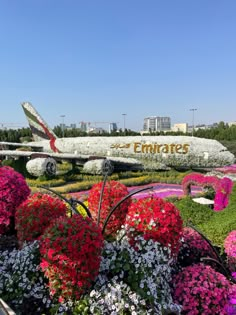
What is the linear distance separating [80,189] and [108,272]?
20.3 metres

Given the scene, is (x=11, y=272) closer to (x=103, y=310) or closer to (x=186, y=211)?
(x=103, y=310)

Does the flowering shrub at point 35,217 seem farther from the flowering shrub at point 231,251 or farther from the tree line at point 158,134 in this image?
the tree line at point 158,134

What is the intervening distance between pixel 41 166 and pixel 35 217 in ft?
72.9

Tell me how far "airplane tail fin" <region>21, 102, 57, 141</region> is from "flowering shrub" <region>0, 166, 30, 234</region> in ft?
96.3

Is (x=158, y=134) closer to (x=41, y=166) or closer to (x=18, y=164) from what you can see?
(x=18, y=164)

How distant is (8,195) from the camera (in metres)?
7.05

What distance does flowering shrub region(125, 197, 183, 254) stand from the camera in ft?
16.9

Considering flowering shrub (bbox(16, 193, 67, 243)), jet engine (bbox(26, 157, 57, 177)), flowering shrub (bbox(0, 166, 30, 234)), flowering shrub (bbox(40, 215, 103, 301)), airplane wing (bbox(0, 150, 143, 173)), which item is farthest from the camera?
airplane wing (bbox(0, 150, 143, 173))

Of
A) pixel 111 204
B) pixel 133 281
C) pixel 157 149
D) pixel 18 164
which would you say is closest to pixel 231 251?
pixel 111 204

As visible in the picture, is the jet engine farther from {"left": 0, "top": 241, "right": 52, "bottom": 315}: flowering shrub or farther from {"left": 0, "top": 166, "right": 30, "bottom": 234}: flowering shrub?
{"left": 0, "top": 241, "right": 52, "bottom": 315}: flowering shrub

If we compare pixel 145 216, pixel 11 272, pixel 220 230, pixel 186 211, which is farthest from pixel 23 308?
pixel 186 211

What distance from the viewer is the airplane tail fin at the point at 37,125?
3653 centimetres

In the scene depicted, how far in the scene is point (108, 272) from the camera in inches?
192

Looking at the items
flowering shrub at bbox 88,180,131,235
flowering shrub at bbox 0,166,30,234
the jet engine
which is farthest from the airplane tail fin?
flowering shrub at bbox 88,180,131,235
